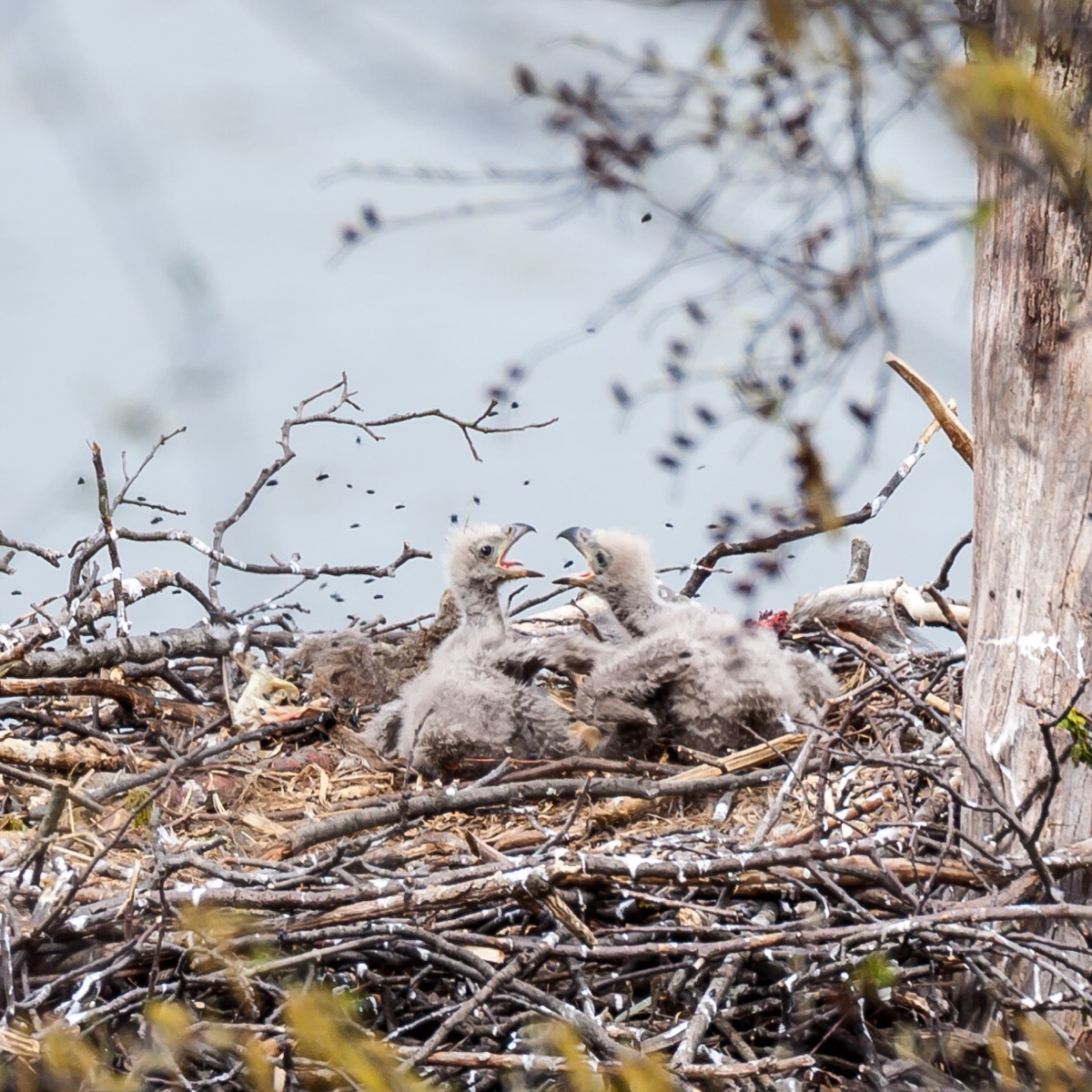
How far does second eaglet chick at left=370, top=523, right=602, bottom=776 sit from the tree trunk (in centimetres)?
171

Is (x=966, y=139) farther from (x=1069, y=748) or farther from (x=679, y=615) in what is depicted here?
(x=679, y=615)

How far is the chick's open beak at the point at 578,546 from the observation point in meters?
6.09

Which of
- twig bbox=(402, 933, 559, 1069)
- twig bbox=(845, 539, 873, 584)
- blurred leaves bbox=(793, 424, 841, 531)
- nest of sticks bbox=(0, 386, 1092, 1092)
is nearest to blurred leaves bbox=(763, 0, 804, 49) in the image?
Result: blurred leaves bbox=(793, 424, 841, 531)

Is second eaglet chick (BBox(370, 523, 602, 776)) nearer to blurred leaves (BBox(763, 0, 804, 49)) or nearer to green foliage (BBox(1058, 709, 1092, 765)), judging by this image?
green foliage (BBox(1058, 709, 1092, 765))

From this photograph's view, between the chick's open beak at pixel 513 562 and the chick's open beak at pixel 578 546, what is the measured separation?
6.7 inches

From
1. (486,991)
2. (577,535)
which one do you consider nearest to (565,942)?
(486,991)

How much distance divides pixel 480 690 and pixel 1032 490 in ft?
7.11

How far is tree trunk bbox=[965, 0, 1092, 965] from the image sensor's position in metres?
3.69

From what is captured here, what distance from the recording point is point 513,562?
237 inches

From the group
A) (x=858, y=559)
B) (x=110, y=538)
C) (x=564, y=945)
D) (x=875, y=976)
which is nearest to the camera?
(x=875, y=976)

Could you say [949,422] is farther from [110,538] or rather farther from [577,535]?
[110,538]

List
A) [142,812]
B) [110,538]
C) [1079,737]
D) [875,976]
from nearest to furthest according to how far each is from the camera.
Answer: [875,976]
[1079,737]
[142,812]
[110,538]

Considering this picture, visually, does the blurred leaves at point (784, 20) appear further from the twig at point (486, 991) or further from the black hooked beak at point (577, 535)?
the black hooked beak at point (577, 535)

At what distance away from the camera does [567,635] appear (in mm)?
5742
